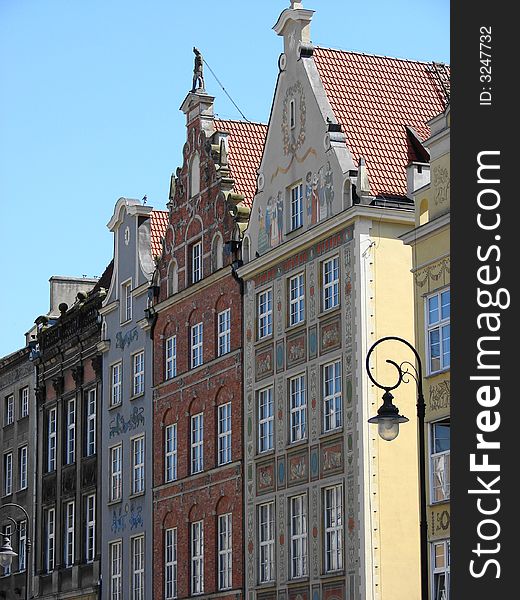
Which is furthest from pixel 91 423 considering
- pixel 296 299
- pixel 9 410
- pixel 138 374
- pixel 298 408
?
pixel 298 408

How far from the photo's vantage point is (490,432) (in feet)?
72.1

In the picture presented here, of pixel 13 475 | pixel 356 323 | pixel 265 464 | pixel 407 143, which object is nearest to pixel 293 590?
pixel 265 464

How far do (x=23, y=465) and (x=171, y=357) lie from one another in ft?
47.5

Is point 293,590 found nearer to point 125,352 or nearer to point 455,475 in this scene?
point 125,352

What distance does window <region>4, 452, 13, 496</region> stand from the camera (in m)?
64.0

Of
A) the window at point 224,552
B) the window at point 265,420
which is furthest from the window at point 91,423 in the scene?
the window at point 265,420

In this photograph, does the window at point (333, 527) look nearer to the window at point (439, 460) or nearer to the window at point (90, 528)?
the window at point (439, 460)

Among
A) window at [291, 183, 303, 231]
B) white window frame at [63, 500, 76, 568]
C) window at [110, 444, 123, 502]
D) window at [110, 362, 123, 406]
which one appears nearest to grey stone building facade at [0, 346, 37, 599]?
white window frame at [63, 500, 76, 568]

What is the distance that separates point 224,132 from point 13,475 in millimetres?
20156

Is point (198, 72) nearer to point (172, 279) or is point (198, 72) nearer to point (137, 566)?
point (172, 279)

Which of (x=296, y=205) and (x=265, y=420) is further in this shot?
(x=265, y=420)

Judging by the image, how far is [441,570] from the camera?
35.2 metres

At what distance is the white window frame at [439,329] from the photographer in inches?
1396

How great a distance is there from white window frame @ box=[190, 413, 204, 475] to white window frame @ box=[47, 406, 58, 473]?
12.1m
